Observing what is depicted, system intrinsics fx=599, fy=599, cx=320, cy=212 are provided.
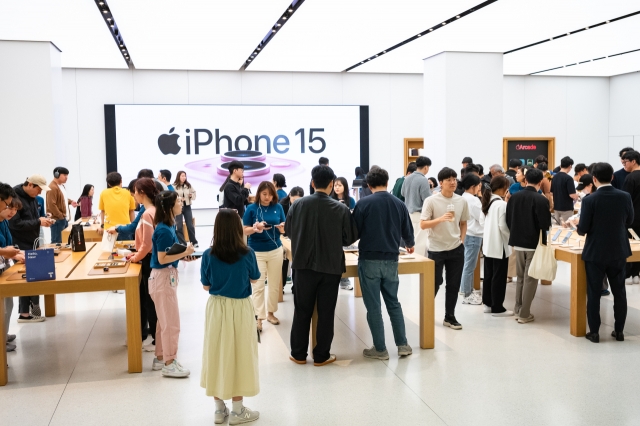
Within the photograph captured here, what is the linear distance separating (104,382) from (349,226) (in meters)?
2.18

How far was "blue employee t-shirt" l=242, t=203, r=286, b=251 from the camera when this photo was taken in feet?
18.5

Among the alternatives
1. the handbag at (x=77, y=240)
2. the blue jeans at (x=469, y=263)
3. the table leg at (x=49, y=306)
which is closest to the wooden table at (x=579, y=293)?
the blue jeans at (x=469, y=263)

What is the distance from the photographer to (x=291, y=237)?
474cm

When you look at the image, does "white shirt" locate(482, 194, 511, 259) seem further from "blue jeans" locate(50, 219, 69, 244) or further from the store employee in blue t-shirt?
"blue jeans" locate(50, 219, 69, 244)

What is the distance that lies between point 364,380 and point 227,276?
1.45 meters

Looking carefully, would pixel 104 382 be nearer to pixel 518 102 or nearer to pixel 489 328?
pixel 489 328

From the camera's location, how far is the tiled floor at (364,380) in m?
3.84

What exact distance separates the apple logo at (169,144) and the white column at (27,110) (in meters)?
3.40

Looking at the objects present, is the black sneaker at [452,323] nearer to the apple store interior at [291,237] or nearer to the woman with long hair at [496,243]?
the apple store interior at [291,237]

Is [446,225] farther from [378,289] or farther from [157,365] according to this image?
[157,365]

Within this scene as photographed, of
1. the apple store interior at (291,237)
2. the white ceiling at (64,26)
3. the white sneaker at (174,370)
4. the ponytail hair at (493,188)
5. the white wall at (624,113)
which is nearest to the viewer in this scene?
the apple store interior at (291,237)

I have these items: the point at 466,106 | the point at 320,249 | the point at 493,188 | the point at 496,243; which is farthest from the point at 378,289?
the point at 466,106

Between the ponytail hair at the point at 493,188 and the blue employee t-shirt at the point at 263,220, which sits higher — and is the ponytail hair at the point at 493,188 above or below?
above

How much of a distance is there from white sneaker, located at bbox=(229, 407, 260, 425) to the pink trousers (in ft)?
3.30
